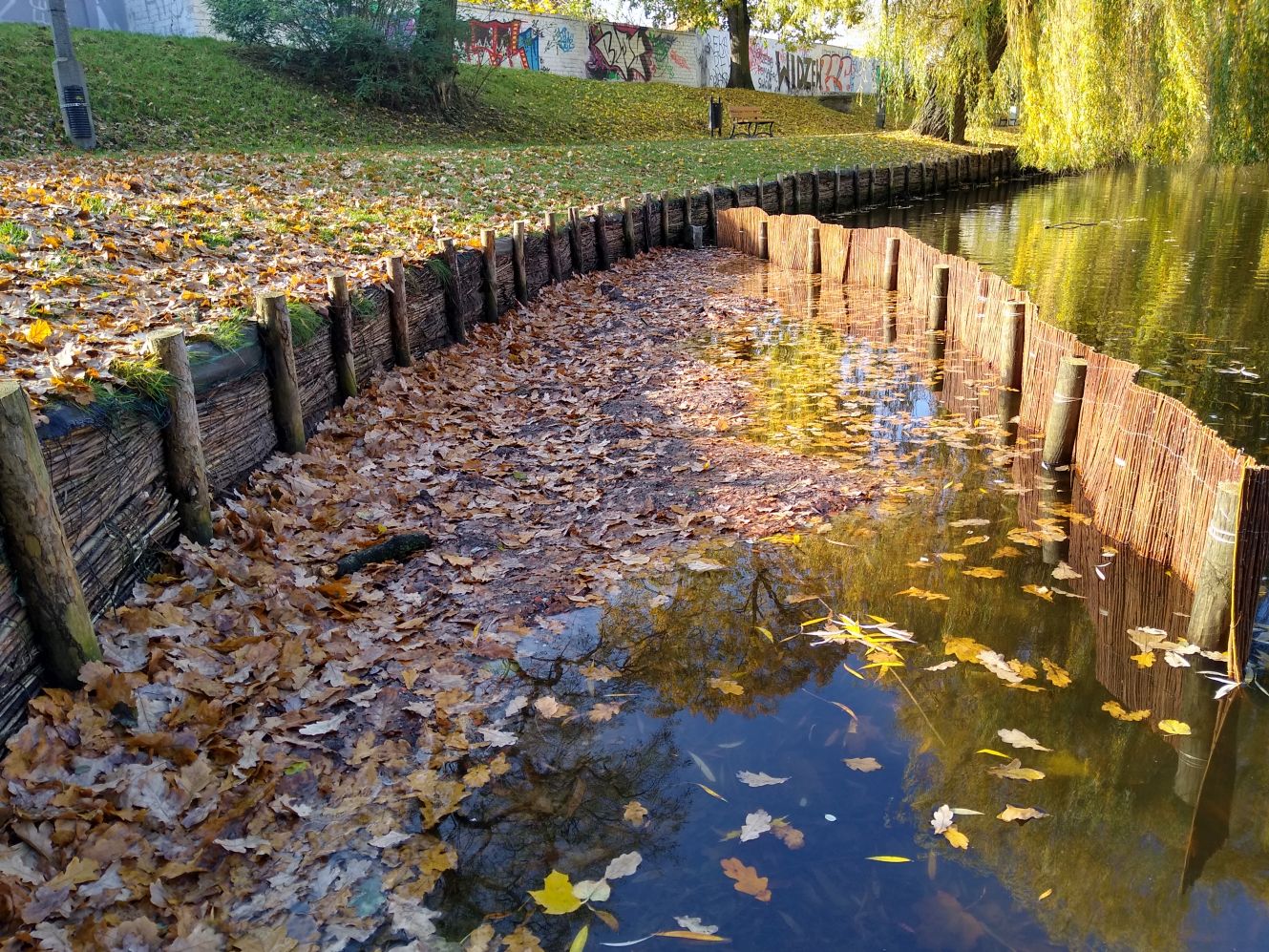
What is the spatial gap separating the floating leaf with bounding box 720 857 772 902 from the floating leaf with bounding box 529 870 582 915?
569 mm

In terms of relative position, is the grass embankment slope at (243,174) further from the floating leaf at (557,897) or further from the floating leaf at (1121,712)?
the floating leaf at (1121,712)

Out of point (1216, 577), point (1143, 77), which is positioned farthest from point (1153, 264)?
point (1216, 577)

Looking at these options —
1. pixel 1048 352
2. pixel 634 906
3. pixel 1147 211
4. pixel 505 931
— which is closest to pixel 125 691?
pixel 505 931

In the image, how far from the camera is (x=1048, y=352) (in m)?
7.64

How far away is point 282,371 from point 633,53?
40.0 metres

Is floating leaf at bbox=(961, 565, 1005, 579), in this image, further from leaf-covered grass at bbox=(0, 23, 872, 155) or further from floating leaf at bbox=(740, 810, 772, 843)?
leaf-covered grass at bbox=(0, 23, 872, 155)

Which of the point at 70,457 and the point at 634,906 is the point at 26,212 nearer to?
the point at 70,457

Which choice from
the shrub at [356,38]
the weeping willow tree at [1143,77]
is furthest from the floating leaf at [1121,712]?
the shrub at [356,38]

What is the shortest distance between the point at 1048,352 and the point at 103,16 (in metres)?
31.8

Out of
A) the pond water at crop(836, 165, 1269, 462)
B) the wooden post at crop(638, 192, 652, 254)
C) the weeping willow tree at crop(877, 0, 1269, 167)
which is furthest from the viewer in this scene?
the wooden post at crop(638, 192, 652, 254)

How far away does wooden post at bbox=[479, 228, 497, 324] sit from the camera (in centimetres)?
1116

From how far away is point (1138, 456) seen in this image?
5.75 metres

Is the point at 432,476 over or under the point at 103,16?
under

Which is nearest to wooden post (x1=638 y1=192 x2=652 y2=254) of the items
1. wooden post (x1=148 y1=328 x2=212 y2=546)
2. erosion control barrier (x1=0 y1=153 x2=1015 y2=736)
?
erosion control barrier (x1=0 y1=153 x2=1015 y2=736)
